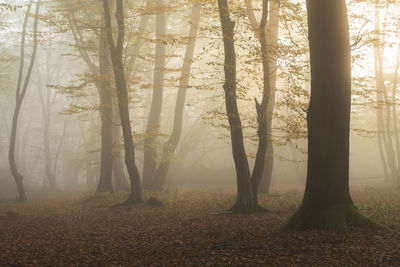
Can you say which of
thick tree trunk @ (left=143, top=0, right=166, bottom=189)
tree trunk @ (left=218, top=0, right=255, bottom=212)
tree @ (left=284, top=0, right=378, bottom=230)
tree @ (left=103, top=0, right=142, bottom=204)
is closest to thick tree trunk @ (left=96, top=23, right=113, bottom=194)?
thick tree trunk @ (left=143, top=0, right=166, bottom=189)

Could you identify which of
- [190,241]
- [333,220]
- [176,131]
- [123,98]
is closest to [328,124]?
[333,220]

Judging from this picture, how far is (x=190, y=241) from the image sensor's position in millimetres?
7195

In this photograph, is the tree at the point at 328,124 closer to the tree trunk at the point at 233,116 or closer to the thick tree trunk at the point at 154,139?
the tree trunk at the point at 233,116

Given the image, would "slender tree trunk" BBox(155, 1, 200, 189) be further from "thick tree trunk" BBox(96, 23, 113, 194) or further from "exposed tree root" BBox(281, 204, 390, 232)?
"exposed tree root" BBox(281, 204, 390, 232)

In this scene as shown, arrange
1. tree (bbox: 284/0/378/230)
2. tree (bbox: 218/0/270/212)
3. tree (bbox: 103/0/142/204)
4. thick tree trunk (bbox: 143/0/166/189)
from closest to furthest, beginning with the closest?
tree (bbox: 284/0/378/230), tree (bbox: 218/0/270/212), tree (bbox: 103/0/142/204), thick tree trunk (bbox: 143/0/166/189)

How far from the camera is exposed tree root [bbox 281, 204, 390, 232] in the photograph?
6.68 metres

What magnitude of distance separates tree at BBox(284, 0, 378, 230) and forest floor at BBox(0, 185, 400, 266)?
19.2 inches

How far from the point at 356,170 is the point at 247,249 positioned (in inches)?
1134

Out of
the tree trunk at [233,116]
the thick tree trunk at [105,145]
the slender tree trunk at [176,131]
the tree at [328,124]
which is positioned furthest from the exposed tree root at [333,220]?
the slender tree trunk at [176,131]

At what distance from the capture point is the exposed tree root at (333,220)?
6.68 m

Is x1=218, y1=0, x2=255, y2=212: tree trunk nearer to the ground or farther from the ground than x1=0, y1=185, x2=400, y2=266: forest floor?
farther from the ground

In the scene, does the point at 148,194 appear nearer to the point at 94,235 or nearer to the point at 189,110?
the point at 94,235

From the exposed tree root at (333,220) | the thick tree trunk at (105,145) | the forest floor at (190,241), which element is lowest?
the forest floor at (190,241)

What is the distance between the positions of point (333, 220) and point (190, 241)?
273 cm
